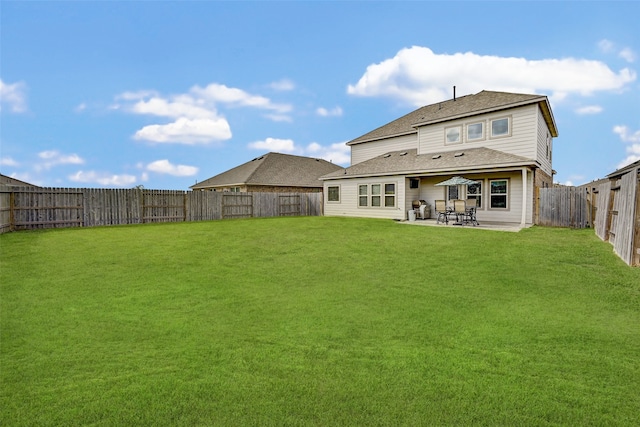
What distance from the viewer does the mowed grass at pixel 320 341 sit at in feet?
9.59

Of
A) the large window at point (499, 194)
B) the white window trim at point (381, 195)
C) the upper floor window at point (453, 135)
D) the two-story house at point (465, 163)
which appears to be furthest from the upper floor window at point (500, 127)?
the white window trim at point (381, 195)

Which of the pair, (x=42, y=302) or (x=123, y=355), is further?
(x=42, y=302)

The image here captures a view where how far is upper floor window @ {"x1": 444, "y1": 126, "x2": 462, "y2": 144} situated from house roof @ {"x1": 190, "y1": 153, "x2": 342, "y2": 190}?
13186 millimetres

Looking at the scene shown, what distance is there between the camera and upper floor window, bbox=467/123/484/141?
1839cm

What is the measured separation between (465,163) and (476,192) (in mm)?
1973

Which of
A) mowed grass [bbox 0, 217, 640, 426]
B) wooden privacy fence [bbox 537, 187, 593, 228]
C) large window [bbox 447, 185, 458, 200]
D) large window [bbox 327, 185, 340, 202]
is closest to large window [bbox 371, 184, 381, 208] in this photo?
large window [bbox 327, 185, 340, 202]

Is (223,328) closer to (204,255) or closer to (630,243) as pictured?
(204,255)

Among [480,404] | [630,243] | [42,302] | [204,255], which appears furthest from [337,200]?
[480,404]

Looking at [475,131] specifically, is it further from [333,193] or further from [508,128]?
[333,193]

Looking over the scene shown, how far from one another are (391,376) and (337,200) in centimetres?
2016

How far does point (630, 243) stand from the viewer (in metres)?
8.00

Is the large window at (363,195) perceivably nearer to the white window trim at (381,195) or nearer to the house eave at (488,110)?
the white window trim at (381,195)

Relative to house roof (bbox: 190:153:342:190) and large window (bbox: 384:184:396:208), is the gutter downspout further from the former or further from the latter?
house roof (bbox: 190:153:342:190)

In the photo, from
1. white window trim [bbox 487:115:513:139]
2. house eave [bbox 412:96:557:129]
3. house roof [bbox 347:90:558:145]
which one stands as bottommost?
white window trim [bbox 487:115:513:139]
